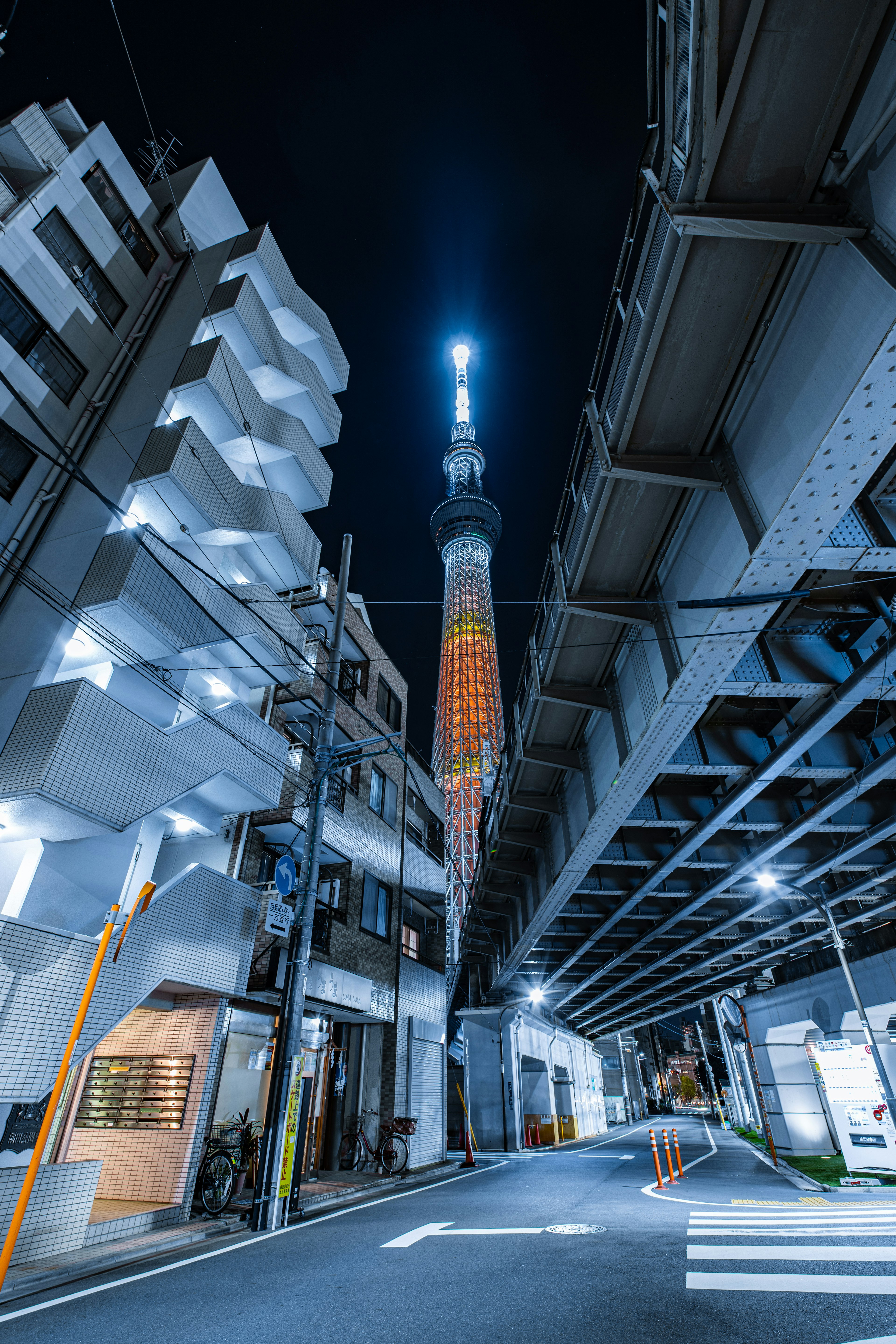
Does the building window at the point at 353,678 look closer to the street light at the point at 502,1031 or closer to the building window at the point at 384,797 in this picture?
the building window at the point at 384,797

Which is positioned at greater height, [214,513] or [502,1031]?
[214,513]

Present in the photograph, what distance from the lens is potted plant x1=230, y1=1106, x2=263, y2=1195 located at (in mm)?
12016

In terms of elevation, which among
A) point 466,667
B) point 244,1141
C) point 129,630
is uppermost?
point 466,667

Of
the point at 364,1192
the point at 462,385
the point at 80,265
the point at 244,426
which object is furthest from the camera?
the point at 462,385

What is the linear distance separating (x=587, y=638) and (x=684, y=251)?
539 cm

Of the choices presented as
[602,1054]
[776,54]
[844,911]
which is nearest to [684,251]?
[776,54]

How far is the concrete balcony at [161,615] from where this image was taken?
1219cm

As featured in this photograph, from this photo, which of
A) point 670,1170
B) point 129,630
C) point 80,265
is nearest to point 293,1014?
point 129,630

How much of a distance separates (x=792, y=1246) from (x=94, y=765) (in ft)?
36.0

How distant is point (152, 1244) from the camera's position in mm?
8469

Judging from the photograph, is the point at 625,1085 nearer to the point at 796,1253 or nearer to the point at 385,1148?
the point at 385,1148

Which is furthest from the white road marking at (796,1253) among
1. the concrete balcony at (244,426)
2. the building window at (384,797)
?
the concrete balcony at (244,426)

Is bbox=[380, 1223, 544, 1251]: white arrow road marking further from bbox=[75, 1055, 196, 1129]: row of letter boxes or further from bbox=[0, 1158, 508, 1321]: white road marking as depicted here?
bbox=[75, 1055, 196, 1129]: row of letter boxes

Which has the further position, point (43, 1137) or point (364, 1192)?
point (364, 1192)
